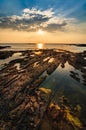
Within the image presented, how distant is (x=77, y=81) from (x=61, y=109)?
860 centimetres

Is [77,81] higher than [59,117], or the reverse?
[59,117]

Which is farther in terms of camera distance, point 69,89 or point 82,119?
point 69,89

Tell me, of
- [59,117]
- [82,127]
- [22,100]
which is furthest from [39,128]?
[22,100]

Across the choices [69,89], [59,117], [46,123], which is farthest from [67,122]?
[69,89]

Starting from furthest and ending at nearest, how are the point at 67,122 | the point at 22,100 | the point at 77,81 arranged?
the point at 77,81
the point at 22,100
the point at 67,122

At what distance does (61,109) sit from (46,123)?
7.03 ft

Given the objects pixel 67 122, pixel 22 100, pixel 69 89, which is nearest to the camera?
pixel 67 122

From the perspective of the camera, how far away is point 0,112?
10.1 m

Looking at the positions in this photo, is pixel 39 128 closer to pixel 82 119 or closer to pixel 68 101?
pixel 82 119

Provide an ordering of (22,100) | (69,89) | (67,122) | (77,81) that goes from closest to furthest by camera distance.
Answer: (67,122)
(22,100)
(69,89)
(77,81)

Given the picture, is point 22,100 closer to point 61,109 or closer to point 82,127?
point 61,109

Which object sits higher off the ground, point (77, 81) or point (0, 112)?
point (0, 112)

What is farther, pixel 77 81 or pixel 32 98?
pixel 77 81

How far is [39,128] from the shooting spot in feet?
29.2
